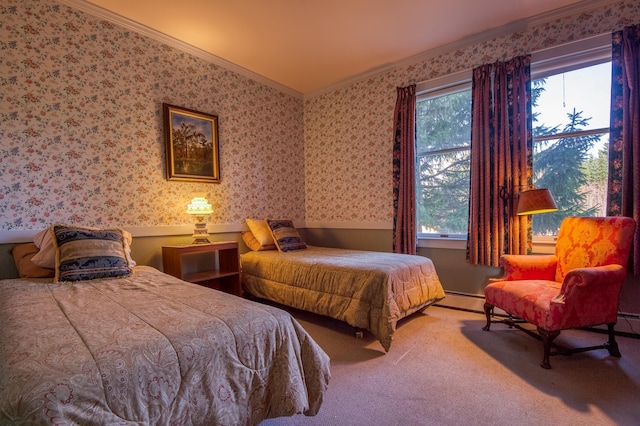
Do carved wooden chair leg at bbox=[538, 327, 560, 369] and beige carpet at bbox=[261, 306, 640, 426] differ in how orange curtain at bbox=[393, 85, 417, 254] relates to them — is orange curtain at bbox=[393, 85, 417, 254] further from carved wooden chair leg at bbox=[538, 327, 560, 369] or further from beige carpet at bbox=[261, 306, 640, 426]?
carved wooden chair leg at bbox=[538, 327, 560, 369]

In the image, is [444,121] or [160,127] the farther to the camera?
[444,121]

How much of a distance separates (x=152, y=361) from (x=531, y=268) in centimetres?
283

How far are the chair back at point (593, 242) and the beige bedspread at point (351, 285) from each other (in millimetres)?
1064

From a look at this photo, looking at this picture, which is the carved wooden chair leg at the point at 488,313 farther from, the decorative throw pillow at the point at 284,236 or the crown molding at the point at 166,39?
the crown molding at the point at 166,39

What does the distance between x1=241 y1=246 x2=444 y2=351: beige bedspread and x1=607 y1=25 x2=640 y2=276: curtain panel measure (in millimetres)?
1568

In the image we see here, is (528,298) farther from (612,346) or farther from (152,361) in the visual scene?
(152,361)

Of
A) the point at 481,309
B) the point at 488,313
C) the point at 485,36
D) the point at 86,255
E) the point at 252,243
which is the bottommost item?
the point at 481,309

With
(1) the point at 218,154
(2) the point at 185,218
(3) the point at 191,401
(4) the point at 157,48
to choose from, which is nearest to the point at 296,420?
(3) the point at 191,401

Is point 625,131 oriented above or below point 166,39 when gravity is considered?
below

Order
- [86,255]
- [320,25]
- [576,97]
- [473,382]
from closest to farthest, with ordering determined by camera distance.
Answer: [473,382] < [86,255] < [576,97] < [320,25]

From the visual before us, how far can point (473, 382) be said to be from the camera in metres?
1.86

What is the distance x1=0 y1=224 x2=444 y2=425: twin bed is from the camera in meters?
0.85

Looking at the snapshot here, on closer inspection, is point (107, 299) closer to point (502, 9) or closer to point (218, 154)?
point (218, 154)

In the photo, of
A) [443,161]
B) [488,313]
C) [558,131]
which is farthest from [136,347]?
[558,131]
